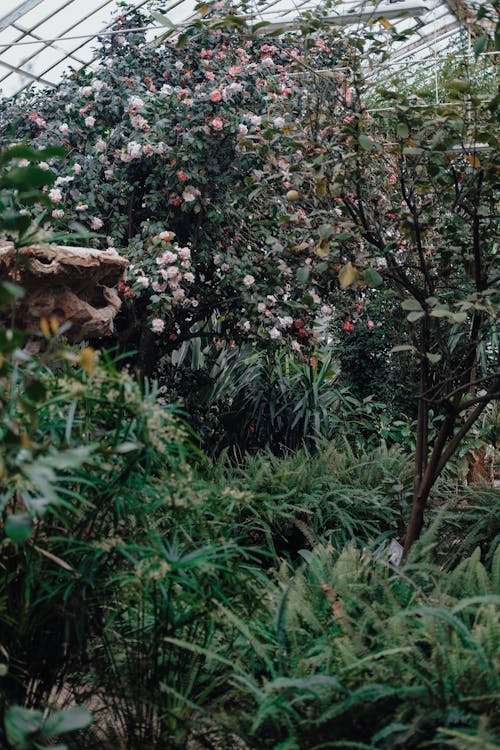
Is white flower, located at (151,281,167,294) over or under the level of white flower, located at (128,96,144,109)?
under

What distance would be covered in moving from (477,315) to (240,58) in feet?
8.98

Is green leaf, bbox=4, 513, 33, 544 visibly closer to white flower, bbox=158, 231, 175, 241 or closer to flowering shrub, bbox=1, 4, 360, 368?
flowering shrub, bbox=1, 4, 360, 368

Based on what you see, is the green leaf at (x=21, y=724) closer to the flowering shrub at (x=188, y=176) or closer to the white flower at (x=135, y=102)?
the flowering shrub at (x=188, y=176)

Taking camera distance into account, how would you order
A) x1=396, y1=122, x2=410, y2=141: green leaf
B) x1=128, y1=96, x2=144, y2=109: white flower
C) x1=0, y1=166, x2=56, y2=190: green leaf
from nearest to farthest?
1. x1=0, y1=166, x2=56, y2=190: green leaf
2. x1=396, y1=122, x2=410, y2=141: green leaf
3. x1=128, y1=96, x2=144, y2=109: white flower

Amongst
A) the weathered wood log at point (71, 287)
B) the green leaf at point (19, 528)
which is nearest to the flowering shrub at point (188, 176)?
the weathered wood log at point (71, 287)

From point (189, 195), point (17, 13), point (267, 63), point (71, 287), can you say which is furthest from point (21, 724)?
point (17, 13)

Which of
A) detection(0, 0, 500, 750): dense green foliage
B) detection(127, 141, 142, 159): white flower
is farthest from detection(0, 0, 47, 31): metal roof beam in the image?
detection(127, 141, 142, 159): white flower

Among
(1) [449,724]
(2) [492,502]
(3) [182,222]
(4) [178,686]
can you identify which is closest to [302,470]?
(2) [492,502]

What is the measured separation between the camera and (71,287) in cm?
367

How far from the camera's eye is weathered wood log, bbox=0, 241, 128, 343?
3395mm

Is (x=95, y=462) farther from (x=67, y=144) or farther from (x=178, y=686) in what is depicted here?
(x=67, y=144)

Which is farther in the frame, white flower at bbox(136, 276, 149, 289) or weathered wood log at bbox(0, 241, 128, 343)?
white flower at bbox(136, 276, 149, 289)

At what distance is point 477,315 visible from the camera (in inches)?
114

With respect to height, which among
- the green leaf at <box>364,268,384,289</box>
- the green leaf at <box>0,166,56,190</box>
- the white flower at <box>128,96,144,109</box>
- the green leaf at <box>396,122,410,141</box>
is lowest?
the green leaf at <box>364,268,384,289</box>
